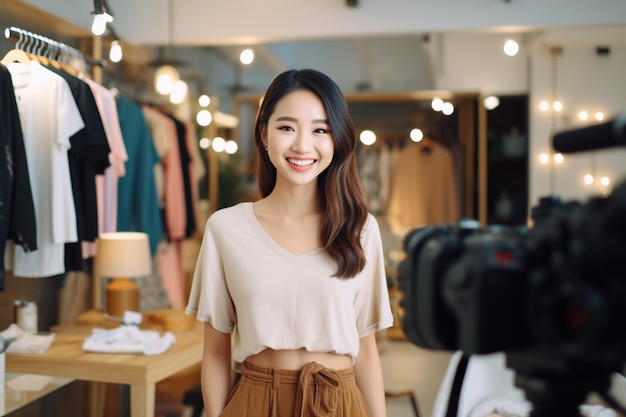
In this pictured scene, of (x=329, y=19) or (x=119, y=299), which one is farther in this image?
(x=329, y=19)

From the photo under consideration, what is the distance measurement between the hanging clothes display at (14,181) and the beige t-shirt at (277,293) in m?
1.34

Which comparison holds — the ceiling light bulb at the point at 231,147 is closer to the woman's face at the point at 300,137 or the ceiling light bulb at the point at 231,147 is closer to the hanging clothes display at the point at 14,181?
the hanging clothes display at the point at 14,181

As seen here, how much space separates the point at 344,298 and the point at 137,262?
1.95m

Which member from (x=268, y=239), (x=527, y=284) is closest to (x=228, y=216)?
(x=268, y=239)

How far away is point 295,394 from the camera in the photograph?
1.51m

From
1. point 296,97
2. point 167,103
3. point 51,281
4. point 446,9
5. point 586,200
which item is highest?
point 446,9

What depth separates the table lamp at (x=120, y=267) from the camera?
324cm

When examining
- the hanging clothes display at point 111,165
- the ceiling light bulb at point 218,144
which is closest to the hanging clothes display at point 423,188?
the ceiling light bulb at point 218,144

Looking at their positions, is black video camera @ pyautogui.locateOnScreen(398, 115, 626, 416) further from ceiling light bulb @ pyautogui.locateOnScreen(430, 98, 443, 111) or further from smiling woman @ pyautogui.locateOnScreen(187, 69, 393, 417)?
ceiling light bulb @ pyautogui.locateOnScreen(430, 98, 443, 111)

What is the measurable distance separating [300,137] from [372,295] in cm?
41

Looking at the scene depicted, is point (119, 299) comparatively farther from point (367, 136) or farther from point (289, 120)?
point (367, 136)

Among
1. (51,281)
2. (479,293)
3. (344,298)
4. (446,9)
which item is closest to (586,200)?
(479,293)

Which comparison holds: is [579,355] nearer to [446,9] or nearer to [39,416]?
[39,416]

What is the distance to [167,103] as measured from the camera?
503cm
